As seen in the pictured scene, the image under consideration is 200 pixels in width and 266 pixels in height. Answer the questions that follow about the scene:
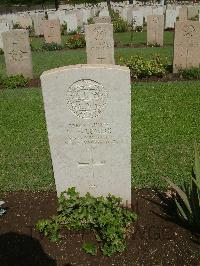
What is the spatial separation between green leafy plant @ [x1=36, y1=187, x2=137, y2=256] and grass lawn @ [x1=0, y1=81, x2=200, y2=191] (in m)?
1.12

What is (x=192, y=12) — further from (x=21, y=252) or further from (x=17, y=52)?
(x=21, y=252)

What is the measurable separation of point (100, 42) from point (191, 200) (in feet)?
27.5

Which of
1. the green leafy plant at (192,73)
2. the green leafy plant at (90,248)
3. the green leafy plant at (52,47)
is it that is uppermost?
the green leafy plant at (52,47)

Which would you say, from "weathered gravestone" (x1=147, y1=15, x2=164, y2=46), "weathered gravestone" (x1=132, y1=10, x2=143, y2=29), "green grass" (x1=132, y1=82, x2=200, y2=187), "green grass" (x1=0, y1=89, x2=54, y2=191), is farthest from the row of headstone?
"weathered gravestone" (x1=132, y1=10, x2=143, y2=29)

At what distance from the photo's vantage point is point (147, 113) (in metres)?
8.03

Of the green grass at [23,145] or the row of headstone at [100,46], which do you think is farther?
the row of headstone at [100,46]

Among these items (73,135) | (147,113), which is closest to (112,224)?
(73,135)

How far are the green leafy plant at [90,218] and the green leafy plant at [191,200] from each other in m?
0.56

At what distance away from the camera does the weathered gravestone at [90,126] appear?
3.60 meters

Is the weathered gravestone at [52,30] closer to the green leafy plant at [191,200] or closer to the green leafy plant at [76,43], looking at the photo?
the green leafy plant at [76,43]

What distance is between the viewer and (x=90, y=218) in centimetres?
395

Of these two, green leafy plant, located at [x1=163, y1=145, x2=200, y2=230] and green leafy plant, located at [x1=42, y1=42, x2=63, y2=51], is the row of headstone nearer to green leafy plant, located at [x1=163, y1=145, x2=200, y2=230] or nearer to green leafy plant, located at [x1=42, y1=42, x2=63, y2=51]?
green leafy plant, located at [x1=42, y1=42, x2=63, y2=51]

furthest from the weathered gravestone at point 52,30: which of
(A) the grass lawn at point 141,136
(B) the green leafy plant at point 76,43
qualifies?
(A) the grass lawn at point 141,136

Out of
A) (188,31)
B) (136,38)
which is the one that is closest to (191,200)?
(188,31)
